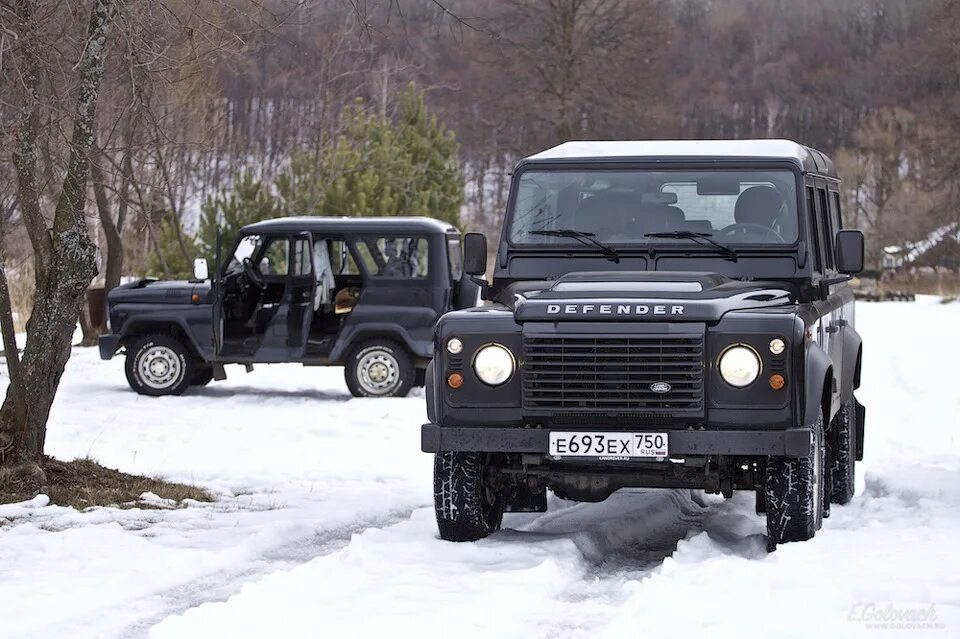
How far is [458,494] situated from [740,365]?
1.55 meters

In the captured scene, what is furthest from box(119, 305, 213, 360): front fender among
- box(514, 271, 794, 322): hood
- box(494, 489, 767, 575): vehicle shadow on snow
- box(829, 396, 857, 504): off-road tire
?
box(514, 271, 794, 322): hood

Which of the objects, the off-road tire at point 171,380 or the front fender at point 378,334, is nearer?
the front fender at point 378,334

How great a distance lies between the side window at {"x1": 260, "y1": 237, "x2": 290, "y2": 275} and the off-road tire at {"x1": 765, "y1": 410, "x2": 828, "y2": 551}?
390 inches

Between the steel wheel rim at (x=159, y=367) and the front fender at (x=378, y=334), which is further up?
the front fender at (x=378, y=334)

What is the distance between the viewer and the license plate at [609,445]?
6.91m

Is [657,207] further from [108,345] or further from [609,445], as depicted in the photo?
[108,345]

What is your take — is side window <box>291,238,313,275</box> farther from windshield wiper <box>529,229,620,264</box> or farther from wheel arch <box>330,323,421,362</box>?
windshield wiper <box>529,229,620,264</box>

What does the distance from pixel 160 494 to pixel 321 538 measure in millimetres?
1816

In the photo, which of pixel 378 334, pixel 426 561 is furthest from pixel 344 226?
pixel 426 561

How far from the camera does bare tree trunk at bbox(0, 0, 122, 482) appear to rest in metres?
8.72

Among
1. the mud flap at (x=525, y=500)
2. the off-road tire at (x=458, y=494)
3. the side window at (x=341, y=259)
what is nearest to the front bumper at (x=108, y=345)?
the side window at (x=341, y=259)

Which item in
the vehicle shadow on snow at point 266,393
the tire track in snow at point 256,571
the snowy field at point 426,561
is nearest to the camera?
the snowy field at point 426,561

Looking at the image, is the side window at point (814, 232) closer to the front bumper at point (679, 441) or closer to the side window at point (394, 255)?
the front bumper at point (679, 441)

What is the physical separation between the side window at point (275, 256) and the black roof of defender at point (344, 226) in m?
0.14
